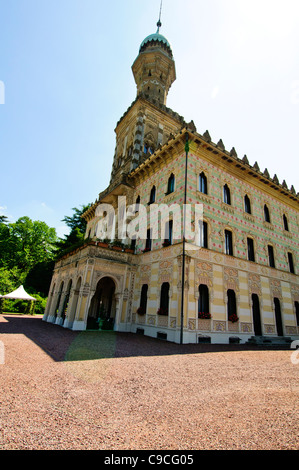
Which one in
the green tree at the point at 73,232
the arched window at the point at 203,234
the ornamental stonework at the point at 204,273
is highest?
the green tree at the point at 73,232

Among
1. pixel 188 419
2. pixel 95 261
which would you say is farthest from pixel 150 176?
pixel 188 419

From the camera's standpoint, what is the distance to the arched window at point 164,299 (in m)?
14.0

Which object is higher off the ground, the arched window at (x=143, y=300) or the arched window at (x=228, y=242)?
the arched window at (x=228, y=242)

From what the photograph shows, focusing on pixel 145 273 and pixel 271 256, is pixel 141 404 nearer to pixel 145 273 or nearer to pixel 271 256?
pixel 145 273

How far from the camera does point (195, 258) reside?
14.0 m

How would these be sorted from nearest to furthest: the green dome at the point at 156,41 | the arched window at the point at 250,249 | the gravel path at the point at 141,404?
the gravel path at the point at 141,404 < the arched window at the point at 250,249 < the green dome at the point at 156,41

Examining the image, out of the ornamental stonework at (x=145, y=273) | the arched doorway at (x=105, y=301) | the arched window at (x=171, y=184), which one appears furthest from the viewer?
the arched doorway at (x=105, y=301)

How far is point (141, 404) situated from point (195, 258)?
406 inches

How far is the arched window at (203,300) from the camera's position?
13.8 m

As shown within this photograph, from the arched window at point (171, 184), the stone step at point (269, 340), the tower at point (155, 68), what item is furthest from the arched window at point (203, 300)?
the tower at point (155, 68)

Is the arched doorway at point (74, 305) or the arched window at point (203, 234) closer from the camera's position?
the arched window at point (203, 234)

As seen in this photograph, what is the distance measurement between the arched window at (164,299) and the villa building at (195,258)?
65mm

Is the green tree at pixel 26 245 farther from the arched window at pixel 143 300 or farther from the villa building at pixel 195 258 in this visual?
the arched window at pixel 143 300
